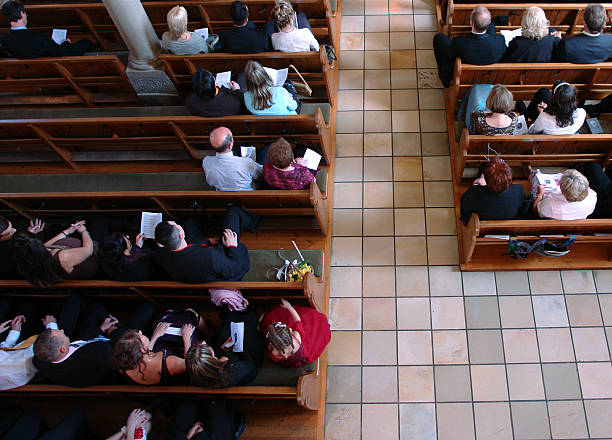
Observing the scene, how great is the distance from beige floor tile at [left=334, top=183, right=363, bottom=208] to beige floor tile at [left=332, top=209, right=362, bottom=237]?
0.06 m

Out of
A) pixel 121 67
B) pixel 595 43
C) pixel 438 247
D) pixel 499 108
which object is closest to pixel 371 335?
pixel 438 247

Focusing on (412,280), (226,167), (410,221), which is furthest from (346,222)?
(226,167)

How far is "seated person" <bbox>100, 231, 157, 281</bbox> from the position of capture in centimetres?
276

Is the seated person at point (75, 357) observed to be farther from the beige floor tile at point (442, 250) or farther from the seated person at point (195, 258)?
the beige floor tile at point (442, 250)

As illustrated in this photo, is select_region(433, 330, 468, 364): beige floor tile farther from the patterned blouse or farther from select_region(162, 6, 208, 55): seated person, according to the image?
select_region(162, 6, 208, 55): seated person

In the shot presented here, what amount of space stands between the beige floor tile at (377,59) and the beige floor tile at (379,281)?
2202mm

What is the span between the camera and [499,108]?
10.4 feet

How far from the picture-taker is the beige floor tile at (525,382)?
2.94 m

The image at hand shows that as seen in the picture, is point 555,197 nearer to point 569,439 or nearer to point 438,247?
point 438,247

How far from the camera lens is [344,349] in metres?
3.22

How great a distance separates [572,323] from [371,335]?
143 cm

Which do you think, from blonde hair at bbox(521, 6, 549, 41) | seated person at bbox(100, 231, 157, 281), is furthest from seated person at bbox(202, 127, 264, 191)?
blonde hair at bbox(521, 6, 549, 41)

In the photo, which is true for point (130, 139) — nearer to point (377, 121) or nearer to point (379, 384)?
point (377, 121)

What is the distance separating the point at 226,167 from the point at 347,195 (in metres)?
1.19
